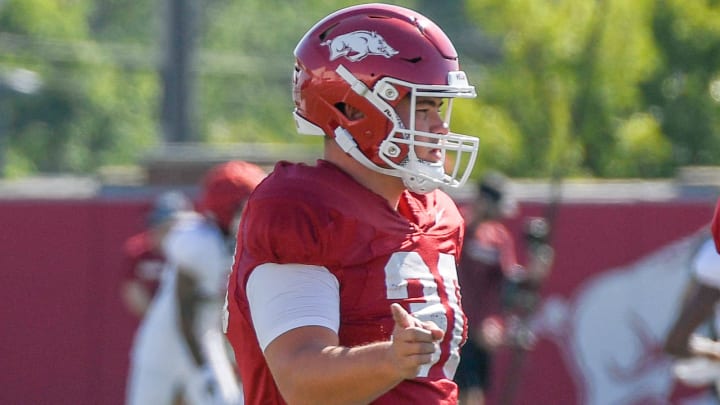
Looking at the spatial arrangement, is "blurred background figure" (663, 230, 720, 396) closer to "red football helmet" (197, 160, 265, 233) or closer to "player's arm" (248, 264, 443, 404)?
"player's arm" (248, 264, 443, 404)

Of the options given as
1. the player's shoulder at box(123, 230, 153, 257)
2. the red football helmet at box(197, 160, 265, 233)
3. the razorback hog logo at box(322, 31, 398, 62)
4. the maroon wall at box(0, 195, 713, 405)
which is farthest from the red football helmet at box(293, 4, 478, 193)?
the maroon wall at box(0, 195, 713, 405)

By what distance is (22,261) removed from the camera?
1021 centimetres

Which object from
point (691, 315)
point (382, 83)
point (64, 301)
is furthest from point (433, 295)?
point (64, 301)

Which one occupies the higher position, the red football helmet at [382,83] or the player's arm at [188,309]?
the red football helmet at [382,83]

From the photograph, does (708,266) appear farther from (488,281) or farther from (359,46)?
(488,281)

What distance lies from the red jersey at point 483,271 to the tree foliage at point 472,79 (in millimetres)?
584

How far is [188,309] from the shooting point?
6.56 metres

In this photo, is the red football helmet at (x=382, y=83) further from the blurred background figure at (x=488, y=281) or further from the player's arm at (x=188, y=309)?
the blurred background figure at (x=488, y=281)

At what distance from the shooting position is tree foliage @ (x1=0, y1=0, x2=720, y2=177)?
13594mm

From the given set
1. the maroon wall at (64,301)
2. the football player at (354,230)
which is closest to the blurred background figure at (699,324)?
the football player at (354,230)

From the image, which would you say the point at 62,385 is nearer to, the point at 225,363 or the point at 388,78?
the point at 225,363

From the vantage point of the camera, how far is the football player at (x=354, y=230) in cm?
304

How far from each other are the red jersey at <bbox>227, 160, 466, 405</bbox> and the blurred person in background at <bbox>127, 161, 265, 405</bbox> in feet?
10.5

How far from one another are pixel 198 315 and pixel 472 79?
1931 cm
